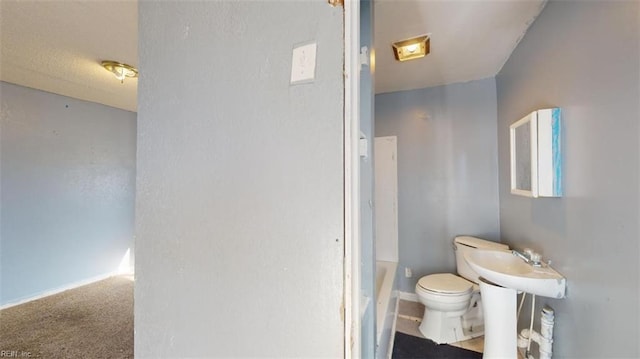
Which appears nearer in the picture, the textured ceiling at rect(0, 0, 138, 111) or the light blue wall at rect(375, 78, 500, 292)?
the textured ceiling at rect(0, 0, 138, 111)

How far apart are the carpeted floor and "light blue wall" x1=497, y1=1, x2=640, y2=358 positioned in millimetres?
2605

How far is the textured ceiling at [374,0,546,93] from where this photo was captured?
1.45 meters

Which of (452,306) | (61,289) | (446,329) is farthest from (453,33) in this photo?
(61,289)

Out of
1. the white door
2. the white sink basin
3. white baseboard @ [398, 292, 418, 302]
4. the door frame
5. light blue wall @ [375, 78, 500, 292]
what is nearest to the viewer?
the door frame

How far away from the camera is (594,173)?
1.11m

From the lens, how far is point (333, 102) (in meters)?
0.69

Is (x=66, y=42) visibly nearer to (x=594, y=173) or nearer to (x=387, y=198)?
(x=387, y=198)

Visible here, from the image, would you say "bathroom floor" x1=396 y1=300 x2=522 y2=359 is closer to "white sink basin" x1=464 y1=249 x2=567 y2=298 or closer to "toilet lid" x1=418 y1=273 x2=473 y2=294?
"toilet lid" x1=418 y1=273 x2=473 y2=294

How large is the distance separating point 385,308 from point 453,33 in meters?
1.83

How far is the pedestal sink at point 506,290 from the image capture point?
4.32 ft

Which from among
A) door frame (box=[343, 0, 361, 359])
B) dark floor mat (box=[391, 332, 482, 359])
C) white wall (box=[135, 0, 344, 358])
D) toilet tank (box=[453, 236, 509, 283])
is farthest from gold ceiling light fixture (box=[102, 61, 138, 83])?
toilet tank (box=[453, 236, 509, 283])

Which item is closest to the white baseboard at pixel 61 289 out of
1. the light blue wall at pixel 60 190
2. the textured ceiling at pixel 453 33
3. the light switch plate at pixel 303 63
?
the light blue wall at pixel 60 190

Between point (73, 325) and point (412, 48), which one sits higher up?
point (412, 48)

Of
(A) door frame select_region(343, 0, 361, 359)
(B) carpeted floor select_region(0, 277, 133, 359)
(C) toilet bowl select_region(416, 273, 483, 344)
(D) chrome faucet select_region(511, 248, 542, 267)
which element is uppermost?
(A) door frame select_region(343, 0, 361, 359)
